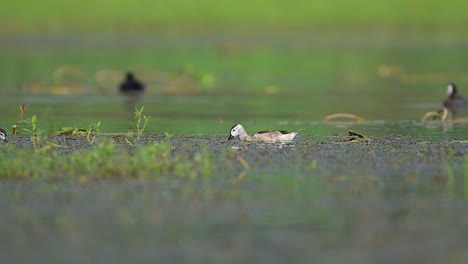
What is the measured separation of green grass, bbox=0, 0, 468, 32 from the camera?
61.2 meters

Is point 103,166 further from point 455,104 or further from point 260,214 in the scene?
point 455,104

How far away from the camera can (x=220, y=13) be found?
62344mm

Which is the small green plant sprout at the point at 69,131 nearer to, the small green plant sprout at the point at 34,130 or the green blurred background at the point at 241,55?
the small green plant sprout at the point at 34,130

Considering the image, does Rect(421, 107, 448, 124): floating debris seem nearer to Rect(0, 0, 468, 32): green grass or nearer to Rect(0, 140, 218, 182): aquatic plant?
Rect(0, 140, 218, 182): aquatic plant

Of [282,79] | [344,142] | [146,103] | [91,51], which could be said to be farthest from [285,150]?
[91,51]

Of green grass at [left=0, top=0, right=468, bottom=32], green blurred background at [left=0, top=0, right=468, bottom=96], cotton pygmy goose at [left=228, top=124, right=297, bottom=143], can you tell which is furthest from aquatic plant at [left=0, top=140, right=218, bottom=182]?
green grass at [left=0, top=0, right=468, bottom=32]

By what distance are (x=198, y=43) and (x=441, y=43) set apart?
1046 centimetres

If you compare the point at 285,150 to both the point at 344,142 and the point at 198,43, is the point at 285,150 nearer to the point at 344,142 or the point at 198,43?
the point at 344,142

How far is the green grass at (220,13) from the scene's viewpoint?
61.2 meters

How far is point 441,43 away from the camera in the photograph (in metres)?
49.4

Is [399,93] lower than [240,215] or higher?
higher

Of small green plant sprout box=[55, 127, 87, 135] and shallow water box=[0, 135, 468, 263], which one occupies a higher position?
small green plant sprout box=[55, 127, 87, 135]

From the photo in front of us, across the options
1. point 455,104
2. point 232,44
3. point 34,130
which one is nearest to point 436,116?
point 455,104

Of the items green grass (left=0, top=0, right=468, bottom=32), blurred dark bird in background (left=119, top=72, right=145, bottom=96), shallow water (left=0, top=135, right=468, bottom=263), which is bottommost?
shallow water (left=0, top=135, right=468, bottom=263)
